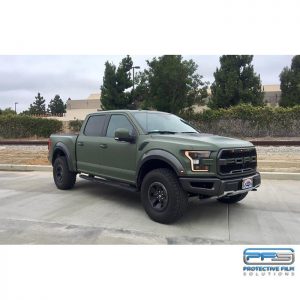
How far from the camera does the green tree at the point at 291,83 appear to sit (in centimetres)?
3061

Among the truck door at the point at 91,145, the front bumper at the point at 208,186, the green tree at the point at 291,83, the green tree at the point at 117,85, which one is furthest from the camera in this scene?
the green tree at the point at 291,83

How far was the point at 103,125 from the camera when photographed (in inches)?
278

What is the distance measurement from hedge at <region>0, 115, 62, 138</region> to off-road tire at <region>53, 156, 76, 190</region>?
20677mm

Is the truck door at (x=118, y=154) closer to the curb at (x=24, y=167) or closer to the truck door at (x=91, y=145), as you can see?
the truck door at (x=91, y=145)

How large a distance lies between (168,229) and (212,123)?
1940 cm

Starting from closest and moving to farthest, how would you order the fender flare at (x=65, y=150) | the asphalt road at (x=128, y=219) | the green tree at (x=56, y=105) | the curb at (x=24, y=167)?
the asphalt road at (x=128, y=219), the fender flare at (x=65, y=150), the curb at (x=24, y=167), the green tree at (x=56, y=105)

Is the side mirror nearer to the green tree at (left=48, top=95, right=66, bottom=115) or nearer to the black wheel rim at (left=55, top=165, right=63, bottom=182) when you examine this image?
the black wheel rim at (left=55, top=165, right=63, bottom=182)

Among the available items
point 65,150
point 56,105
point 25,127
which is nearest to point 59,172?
point 65,150

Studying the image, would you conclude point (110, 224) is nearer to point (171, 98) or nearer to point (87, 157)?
point (87, 157)

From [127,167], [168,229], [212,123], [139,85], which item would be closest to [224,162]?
[168,229]

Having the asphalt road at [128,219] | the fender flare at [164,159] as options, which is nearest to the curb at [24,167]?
the asphalt road at [128,219]
